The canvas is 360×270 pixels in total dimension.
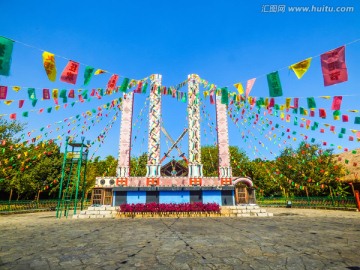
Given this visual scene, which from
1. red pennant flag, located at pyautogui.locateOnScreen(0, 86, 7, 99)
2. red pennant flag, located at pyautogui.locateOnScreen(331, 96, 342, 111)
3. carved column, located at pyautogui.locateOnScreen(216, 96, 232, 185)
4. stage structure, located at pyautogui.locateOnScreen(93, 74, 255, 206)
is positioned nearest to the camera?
red pennant flag, located at pyautogui.locateOnScreen(0, 86, 7, 99)

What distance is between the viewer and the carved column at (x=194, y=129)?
22.1m

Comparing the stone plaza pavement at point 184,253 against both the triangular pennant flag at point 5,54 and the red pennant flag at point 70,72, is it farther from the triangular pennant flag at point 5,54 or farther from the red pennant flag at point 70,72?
the red pennant flag at point 70,72

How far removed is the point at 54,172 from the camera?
3161 cm

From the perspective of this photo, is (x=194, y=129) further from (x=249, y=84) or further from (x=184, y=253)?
(x=184, y=253)

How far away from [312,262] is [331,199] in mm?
24159

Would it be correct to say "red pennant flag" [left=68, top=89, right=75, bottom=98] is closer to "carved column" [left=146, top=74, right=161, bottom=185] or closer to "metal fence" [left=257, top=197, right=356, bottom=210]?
"carved column" [left=146, top=74, right=161, bottom=185]

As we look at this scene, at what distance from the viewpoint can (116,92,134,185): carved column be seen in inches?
821

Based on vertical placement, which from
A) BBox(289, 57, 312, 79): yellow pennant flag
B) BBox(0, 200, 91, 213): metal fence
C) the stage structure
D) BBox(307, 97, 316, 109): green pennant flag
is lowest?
BBox(0, 200, 91, 213): metal fence

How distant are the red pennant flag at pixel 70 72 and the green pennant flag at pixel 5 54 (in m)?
2.13

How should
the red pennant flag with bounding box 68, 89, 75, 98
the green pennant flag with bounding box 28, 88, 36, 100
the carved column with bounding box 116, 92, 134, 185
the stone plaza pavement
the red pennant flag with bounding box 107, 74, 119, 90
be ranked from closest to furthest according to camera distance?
the stone plaza pavement, the green pennant flag with bounding box 28, 88, 36, 100, the red pennant flag with bounding box 107, 74, 119, 90, the red pennant flag with bounding box 68, 89, 75, 98, the carved column with bounding box 116, 92, 134, 185

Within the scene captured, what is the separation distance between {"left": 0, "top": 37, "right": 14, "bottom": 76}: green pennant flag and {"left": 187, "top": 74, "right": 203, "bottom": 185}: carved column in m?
17.0

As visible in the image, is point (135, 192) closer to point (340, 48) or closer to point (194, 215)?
point (194, 215)

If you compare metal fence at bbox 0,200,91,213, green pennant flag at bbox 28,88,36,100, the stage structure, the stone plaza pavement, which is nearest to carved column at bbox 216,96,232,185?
the stage structure

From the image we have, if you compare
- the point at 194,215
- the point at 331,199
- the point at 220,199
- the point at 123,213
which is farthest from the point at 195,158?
the point at 331,199
